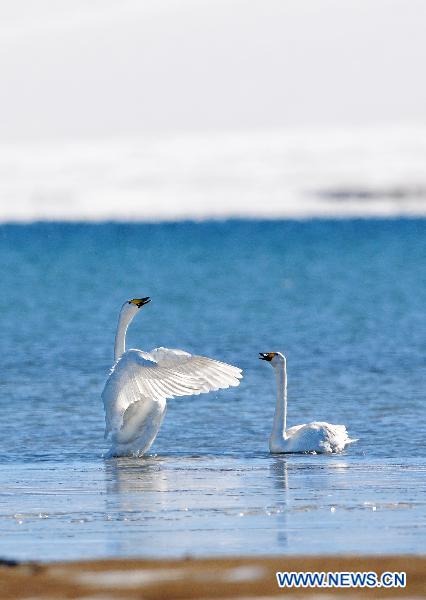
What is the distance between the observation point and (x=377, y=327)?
37.6 metres

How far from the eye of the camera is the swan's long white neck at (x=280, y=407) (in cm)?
1750

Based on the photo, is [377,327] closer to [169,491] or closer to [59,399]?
[59,399]

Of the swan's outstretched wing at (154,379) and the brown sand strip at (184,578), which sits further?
the swan's outstretched wing at (154,379)

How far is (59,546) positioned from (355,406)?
11325mm

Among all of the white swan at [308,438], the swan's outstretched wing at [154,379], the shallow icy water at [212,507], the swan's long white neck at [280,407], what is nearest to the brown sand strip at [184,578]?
the shallow icy water at [212,507]

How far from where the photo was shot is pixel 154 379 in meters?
16.8

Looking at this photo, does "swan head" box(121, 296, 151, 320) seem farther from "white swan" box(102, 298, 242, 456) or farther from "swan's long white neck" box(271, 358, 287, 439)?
"swan's long white neck" box(271, 358, 287, 439)

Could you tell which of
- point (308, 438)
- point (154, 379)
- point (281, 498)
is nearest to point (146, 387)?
point (154, 379)

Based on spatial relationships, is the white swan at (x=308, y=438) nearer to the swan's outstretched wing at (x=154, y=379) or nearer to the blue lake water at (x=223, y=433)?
the blue lake water at (x=223, y=433)

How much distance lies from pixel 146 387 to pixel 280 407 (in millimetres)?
1967

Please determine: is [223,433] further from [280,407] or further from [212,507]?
[212,507]

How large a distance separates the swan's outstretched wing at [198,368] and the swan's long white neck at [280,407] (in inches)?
28.5

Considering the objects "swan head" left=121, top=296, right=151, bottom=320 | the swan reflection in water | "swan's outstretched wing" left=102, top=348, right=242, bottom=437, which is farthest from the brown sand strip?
"swan head" left=121, top=296, right=151, bottom=320

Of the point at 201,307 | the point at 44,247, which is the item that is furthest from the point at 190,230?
the point at 201,307
